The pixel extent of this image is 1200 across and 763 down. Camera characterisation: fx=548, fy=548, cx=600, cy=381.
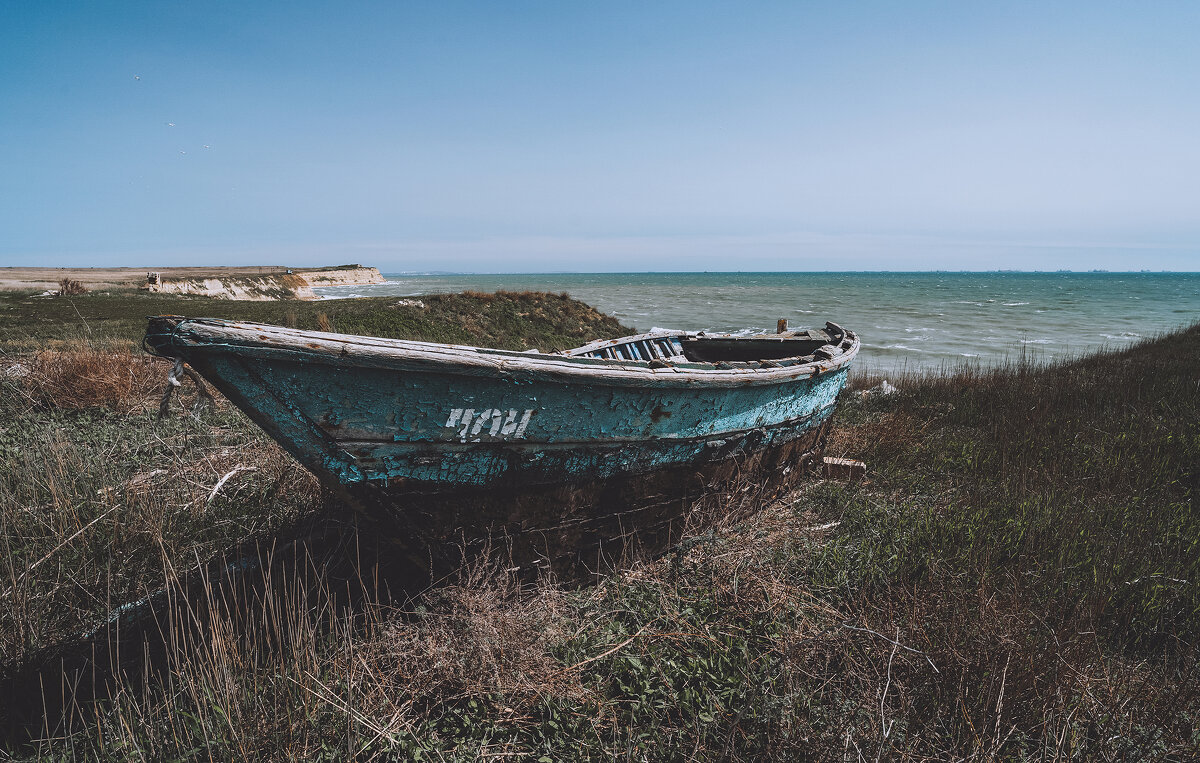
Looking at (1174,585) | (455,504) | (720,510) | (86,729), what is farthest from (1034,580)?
(86,729)

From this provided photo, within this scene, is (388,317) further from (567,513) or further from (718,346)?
(567,513)

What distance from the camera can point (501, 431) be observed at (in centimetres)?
253

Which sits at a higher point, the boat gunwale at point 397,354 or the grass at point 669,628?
the boat gunwale at point 397,354

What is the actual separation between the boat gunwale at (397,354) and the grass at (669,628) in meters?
1.01

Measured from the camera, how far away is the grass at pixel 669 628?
2148mm

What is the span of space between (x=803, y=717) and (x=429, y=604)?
5.99 feet

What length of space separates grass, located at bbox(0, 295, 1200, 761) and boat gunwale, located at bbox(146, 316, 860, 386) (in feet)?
3.30

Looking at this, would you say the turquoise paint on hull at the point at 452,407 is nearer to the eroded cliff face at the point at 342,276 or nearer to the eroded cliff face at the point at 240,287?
the eroded cliff face at the point at 240,287

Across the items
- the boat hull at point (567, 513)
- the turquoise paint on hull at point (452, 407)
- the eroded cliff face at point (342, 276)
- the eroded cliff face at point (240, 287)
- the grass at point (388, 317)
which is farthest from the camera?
the eroded cliff face at point (342, 276)

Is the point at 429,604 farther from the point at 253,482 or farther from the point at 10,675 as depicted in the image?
the point at 253,482

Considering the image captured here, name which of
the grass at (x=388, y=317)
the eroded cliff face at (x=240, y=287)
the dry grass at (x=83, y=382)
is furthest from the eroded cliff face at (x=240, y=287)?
the dry grass at (x=83, y=382)

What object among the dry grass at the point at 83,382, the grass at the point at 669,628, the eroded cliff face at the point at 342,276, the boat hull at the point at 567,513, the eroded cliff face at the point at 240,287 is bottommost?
the grass at the point at 669,628

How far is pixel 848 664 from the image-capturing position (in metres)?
2.48

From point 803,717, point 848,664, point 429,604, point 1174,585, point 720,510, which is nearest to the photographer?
point 803,717
